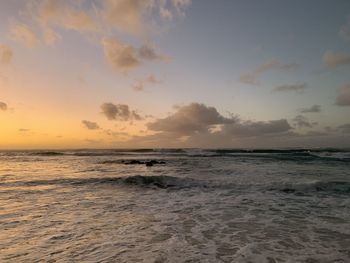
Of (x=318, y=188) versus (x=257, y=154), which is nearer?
(x=318, y=188)

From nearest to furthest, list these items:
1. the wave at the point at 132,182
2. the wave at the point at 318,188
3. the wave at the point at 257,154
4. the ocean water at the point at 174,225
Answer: the ocean water at the point at 174,225 → the wave at the point at 318,188 → the wave at the point at 132,182 → the wave at the point at 257,154

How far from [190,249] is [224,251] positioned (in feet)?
2.37

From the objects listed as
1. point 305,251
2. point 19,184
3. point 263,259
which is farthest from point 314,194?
point 19,184

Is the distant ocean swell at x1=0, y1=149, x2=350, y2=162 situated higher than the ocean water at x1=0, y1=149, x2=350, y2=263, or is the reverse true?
the distant ocean swell at x1=0, y1=149, x2=350, y2=162

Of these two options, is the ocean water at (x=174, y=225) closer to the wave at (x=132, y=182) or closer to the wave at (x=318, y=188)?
A: the wave at (x=318, y=188)

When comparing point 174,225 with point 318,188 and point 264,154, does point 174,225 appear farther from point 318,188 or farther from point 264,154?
point 264,154

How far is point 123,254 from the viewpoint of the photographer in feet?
Answer: 19.7

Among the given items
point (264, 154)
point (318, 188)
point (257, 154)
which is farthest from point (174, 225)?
point (264, 154)

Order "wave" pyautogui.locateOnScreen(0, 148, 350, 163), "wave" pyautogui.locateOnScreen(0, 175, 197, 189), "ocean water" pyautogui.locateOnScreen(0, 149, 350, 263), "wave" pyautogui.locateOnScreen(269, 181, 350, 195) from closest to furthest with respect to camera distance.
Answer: "ocean water" pyautogui.locateOnScreen(0, 149, 350, 263), "wave" pyautogui.locateOnScreen(269, 181, 350, 195), "wave" pyautogui.locateOnScreen(0, 175, 197, 189), "wave" pyautogui.locateOnScreen(0, 148, 350, 163)

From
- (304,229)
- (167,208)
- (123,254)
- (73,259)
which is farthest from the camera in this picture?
(167,208)

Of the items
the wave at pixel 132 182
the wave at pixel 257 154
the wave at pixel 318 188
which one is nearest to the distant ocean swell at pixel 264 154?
the wave at pixel 257 154

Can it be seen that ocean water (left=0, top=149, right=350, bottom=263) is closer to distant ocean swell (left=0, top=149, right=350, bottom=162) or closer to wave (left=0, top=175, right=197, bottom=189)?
wave (left=0, top=175, right=197, bottom=189)

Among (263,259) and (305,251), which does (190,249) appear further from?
(305,251)

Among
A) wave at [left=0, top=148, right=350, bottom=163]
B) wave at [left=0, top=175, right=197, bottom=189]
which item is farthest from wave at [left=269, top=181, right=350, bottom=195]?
wave at [left=0, top=148, right=350, bottom=163]
